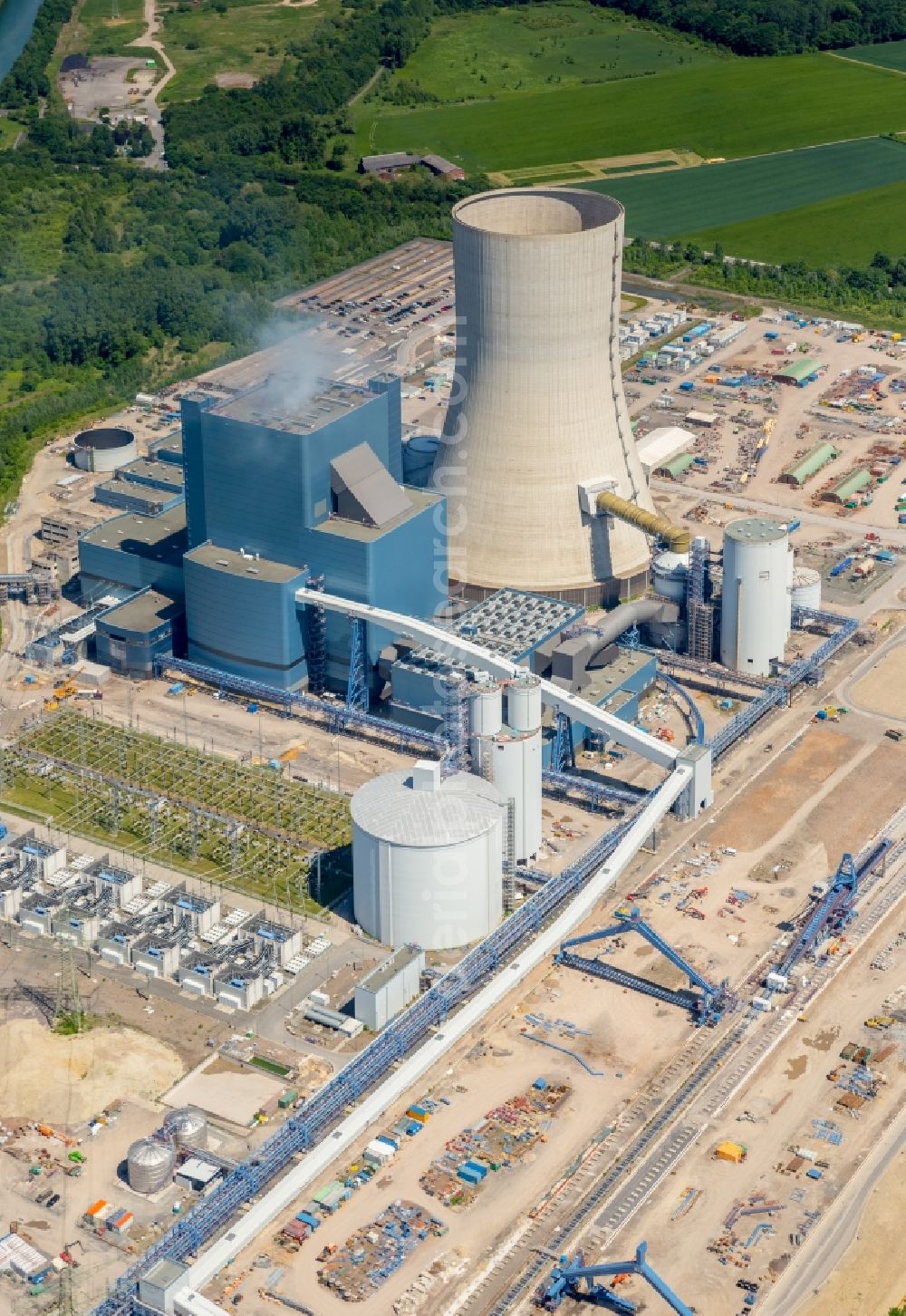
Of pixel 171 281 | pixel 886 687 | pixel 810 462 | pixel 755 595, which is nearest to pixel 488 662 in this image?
pixel 755 595

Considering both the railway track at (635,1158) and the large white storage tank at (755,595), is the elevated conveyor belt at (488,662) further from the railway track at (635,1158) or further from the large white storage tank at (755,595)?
the railway track at (635,1158)

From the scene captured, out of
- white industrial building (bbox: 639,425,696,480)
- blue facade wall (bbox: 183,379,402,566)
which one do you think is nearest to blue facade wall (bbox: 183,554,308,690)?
blue facade wall (bbox: 183,379,402,566)

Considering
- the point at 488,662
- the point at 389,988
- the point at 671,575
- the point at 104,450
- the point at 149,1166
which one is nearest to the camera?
the point at 149,1166

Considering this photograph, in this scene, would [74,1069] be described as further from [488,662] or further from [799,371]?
[799,371]

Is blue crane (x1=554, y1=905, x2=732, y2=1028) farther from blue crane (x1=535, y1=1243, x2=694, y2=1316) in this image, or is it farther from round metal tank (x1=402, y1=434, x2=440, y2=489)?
round metal tank (x1=402, y1=434, x2=440, y2=489)

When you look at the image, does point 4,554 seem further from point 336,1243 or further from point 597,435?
point 336,1243

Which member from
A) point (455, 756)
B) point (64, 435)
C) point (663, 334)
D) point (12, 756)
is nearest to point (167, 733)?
point (12, 756)
